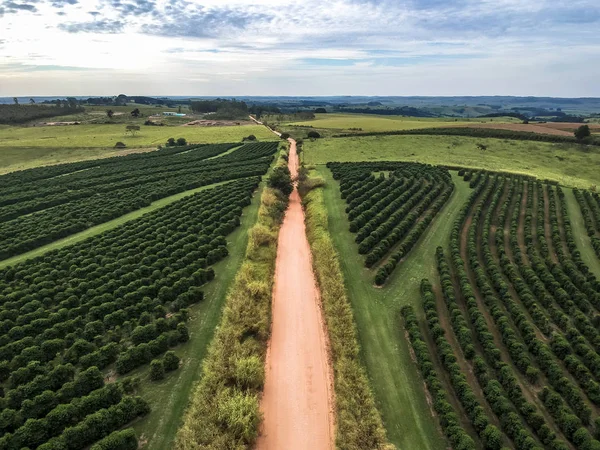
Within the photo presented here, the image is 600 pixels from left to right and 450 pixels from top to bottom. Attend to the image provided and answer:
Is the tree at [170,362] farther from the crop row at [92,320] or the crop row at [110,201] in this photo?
the crop row at [110,201]

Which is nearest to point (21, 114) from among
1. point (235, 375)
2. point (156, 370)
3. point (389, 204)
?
point (389, 204)

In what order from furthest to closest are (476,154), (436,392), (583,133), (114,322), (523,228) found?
(583,133) < (476,154) < (523,228) < (114,322) < (436,392)

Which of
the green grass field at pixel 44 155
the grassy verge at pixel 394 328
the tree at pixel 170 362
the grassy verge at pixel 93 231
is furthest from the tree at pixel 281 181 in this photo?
the green grass field at pixel 44 155

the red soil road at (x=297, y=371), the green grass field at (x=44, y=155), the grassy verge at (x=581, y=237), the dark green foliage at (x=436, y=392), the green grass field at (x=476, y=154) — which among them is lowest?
the red soil road at (x=297, y=371)

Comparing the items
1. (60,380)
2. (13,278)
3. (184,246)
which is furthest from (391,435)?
(13,278)

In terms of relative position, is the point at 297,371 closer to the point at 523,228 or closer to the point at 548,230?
the point at 523,228

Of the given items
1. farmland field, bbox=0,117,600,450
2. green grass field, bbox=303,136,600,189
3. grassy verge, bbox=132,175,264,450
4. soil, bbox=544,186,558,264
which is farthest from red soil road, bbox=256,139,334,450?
green grass field, bbox=303,136,600,189
